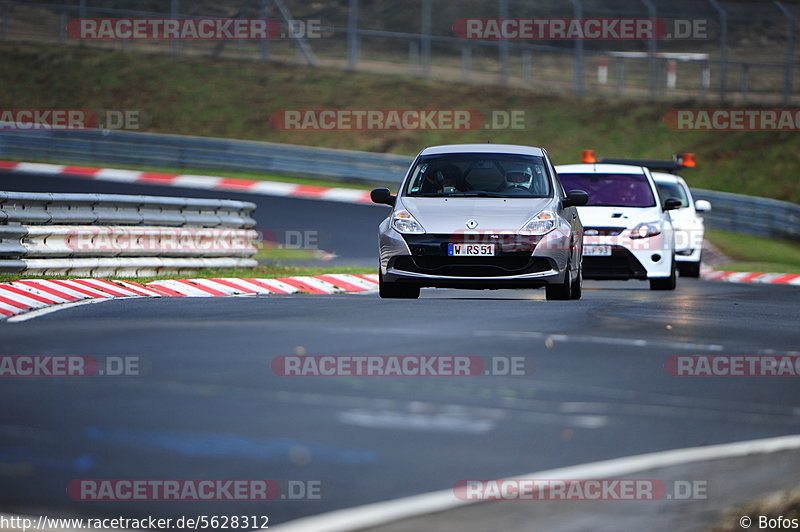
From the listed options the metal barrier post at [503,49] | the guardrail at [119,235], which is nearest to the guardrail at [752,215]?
the metal barrier post at [503,49]

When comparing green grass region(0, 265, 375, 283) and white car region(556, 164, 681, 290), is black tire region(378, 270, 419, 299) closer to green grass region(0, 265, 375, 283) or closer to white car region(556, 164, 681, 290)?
green grass region(0, 265, 375, 283)

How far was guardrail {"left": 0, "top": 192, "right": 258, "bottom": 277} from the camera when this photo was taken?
1561 centimetres

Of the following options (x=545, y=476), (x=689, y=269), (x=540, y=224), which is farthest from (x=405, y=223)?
(x=689, y=269)

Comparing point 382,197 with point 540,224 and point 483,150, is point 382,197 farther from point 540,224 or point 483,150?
point 540,224

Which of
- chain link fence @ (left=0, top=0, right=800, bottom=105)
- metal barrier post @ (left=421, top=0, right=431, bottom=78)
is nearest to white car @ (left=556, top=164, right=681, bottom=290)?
chain link fence @ (left=0, top=0, right=800, bottom=105)

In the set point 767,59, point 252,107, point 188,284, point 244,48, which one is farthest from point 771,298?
point 767,59

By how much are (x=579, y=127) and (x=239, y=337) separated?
3118cm

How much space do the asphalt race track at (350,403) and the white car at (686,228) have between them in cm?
859

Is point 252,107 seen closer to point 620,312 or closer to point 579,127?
point 579,127

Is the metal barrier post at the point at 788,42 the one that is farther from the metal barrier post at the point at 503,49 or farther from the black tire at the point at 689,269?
the black tire at the point at 689,269

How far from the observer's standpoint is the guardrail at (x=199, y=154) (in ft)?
113

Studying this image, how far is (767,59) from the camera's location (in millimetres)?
51375

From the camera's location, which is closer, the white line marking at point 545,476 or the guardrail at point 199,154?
the white line marking at point 545,476

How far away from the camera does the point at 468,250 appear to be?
13.6m
